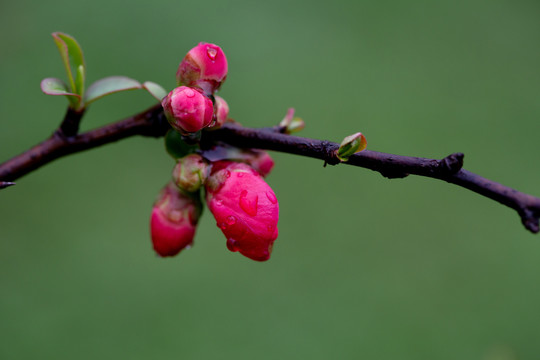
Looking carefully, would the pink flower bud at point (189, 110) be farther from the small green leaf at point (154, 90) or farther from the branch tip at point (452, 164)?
the branch tip at point (452, 164)

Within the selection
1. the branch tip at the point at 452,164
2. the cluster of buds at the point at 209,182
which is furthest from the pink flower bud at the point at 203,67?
the branch tip at the point at 452,164

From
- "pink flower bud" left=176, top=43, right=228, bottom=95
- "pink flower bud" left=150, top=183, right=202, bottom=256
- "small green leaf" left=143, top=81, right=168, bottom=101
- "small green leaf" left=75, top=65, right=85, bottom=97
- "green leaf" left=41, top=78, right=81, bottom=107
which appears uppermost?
"pink flower bud" left=176, top=43, right=228, bottom=95

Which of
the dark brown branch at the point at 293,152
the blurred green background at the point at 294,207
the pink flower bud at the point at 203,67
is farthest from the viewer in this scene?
the blurred green background at the point at 294,207

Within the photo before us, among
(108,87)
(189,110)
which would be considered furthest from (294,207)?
(189,110)

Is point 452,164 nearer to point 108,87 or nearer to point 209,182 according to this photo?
point 209,182

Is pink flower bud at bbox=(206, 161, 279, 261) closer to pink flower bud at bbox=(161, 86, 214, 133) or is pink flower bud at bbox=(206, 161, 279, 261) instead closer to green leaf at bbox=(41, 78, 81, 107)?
pink flower bud at bbox=(161, 86, 214, 133)

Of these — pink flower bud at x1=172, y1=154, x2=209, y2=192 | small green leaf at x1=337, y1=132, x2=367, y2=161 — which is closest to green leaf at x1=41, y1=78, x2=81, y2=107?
pink flower bud at x1=172, y1=154, x2=209, y2=192
